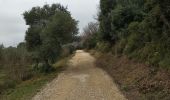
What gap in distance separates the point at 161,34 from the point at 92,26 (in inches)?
3163

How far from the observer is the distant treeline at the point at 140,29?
77.4 feet

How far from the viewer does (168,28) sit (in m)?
23.7

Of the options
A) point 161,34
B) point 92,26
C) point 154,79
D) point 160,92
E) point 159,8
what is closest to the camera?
point 160,92

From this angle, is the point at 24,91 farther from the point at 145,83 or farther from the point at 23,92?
the point at 145,83

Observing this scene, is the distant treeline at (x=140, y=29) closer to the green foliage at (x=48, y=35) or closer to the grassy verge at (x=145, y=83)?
the grassy verge at (x=145, y=83)

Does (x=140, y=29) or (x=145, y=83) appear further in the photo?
(x=140, y=29)

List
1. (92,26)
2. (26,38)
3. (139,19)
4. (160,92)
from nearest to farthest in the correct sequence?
(160,92)
(139,19)
(26,38)
(92,26)

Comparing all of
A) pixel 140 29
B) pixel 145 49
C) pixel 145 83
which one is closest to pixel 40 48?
pixel 140 29

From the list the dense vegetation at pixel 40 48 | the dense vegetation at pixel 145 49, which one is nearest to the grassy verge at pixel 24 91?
the dense vegetation at pixel 145 49

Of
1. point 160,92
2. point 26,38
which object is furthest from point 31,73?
point 160,92

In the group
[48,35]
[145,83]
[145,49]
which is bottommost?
[145,83]

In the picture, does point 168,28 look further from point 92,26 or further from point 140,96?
point 92,26

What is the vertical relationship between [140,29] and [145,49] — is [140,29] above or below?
above

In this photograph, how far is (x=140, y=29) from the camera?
31656mm
